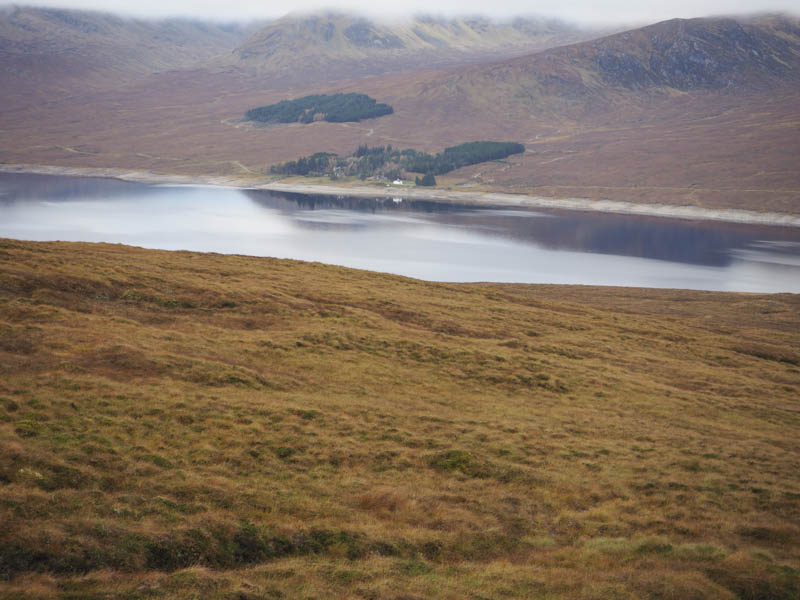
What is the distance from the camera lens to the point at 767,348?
4000cm

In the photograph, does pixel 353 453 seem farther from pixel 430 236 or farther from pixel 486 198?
pixel 486 198

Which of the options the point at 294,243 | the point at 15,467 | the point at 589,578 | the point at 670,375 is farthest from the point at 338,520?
the point at 294,243

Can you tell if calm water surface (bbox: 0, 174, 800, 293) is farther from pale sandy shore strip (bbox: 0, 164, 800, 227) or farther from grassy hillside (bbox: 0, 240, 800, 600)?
grassy hillside (bbox: 0, 240, 800, 600)

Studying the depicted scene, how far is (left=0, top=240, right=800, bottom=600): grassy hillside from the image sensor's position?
Result: 1188 centimetres

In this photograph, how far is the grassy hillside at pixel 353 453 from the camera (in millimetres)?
11875

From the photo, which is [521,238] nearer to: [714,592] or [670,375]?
[670,375]

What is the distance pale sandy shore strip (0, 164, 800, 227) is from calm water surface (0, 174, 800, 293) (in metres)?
7.44

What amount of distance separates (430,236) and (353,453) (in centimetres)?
9955

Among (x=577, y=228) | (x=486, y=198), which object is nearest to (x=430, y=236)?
(x=577, y=228)

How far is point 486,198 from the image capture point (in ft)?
578

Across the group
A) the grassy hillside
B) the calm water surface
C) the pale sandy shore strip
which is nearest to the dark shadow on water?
the calm water surface

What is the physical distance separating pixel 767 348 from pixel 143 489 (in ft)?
126

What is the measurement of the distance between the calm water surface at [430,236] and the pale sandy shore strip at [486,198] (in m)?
7.44

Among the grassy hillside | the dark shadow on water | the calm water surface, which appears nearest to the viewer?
the grassy hillside
